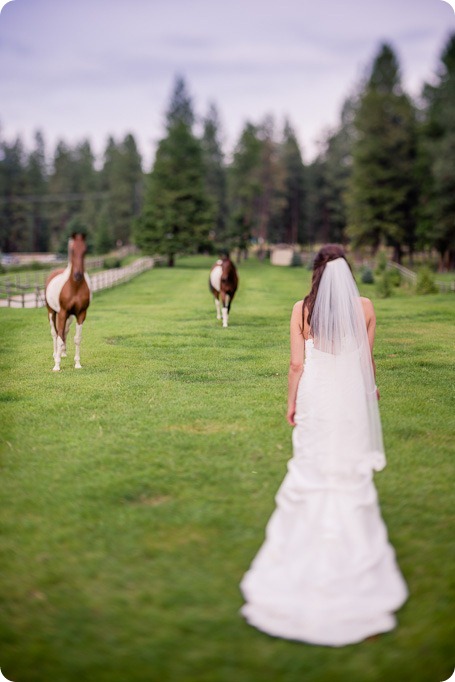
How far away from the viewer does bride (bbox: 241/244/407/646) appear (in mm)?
3795

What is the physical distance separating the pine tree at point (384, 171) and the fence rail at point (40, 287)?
58.0 ft

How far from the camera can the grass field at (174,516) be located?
Result: 11.6ft

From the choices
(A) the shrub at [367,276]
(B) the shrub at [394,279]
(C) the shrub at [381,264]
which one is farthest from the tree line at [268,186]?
(B) the shrub at [394,279]

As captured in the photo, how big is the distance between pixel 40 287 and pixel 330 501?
25683mm

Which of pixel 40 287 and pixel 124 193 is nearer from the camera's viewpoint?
pixel 40 287

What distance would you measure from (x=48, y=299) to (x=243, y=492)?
7026mm

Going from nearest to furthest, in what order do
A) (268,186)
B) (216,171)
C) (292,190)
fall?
(268,186) → (292,190) → (216,171)

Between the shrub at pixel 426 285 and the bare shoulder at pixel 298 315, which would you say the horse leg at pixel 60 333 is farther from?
the shrub at pixel 426 285

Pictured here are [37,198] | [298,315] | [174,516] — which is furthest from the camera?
[37,198]

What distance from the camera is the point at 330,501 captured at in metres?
4.52

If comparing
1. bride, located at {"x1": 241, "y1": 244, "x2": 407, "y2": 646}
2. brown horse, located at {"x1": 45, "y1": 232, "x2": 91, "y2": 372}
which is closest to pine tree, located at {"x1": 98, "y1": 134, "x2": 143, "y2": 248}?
brown horse, located at {"x1": 45, "y1": 232, "x2": 91, "y2": 372}

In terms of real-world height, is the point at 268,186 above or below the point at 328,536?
above

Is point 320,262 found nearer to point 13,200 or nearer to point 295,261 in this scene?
point 295,261

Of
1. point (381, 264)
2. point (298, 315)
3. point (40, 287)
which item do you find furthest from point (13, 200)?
point (298, 315)
